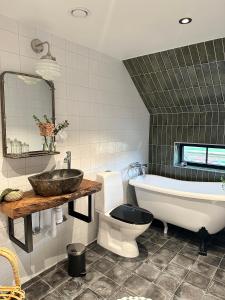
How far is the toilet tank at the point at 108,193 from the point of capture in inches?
103

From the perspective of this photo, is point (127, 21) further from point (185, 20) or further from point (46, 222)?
point (46, 222)

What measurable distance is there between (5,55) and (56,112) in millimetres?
671

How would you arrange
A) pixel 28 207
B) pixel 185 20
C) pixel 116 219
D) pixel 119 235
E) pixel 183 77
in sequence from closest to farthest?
pixel 28 207 → pixel 185 20 → pixel 116 219 → pixel 119 235 → pixel 183 77

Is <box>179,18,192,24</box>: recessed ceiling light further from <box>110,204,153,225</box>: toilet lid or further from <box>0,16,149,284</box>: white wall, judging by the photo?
<box>110,204,153,225</box>: toilet lid

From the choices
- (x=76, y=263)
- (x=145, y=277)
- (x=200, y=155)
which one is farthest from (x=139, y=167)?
(x=76, y=263)

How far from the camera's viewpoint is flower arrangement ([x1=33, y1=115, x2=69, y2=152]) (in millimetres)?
2043

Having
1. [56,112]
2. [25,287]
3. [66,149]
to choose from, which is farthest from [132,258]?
[56,112]

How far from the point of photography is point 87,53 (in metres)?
2.55

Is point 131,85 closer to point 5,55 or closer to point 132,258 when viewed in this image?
point 5,55

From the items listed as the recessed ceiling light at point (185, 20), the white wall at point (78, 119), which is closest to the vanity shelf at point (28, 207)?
the white wall at point (78, 119)

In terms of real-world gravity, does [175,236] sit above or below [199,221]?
below

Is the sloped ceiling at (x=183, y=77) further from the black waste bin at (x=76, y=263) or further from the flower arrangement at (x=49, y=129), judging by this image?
the black waste bin at (x=76, y=263)

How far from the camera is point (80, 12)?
1.77 meters

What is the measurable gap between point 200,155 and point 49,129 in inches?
98.3
